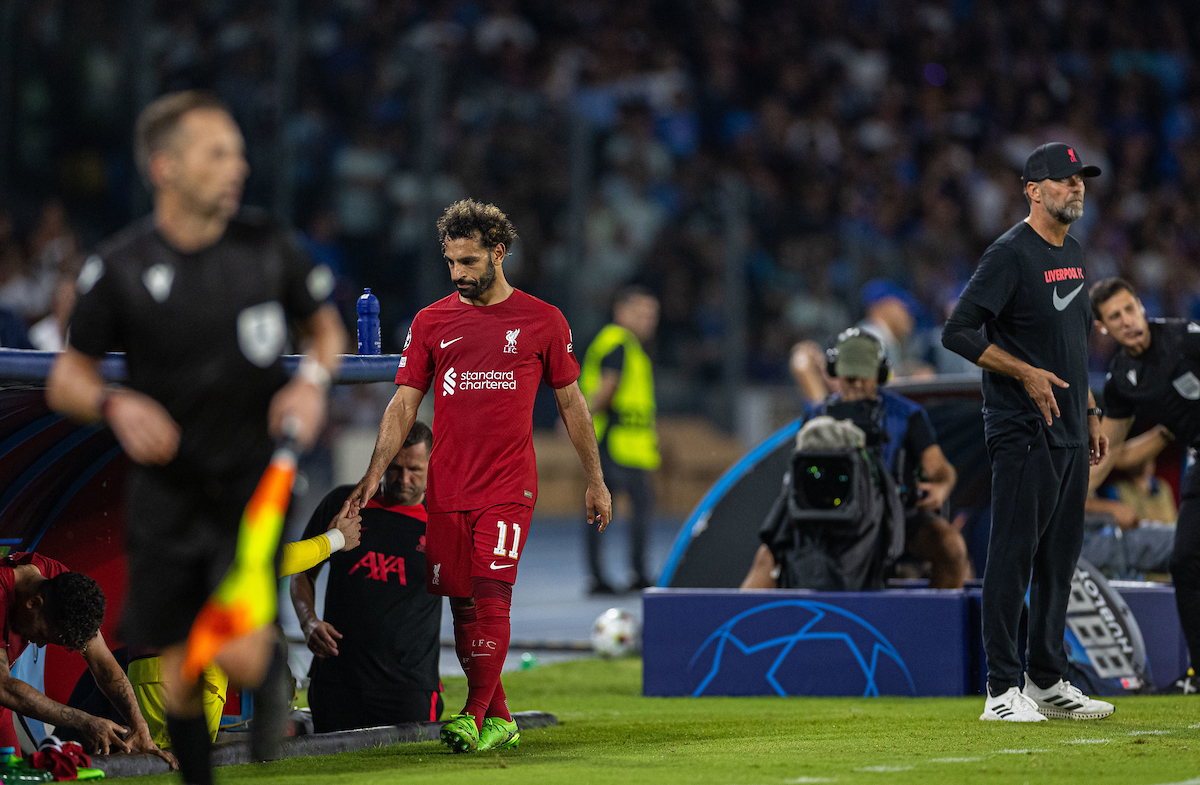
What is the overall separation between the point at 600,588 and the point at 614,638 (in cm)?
313

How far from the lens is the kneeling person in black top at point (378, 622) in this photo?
6.27 m

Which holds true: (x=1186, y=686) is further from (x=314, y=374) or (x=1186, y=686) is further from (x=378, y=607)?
(x=314, y=374)

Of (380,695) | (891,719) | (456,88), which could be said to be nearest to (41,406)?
(380,695)

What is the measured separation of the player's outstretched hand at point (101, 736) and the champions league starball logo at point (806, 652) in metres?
3.11

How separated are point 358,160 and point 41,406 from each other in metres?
11.0

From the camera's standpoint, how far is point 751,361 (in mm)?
17875

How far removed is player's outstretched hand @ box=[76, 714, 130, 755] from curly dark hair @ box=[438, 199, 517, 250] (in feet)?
6.55

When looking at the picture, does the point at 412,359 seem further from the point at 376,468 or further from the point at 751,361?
the point at 751,361

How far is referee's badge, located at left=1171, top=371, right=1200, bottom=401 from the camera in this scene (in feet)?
24.1

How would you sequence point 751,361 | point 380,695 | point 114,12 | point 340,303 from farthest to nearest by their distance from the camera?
point 751,361
point 340,303
point 114,12
point 380,695

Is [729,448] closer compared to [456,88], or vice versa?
[456,88]

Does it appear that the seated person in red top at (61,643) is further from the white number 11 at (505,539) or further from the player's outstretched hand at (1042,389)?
the player's outstretched hand at (1042,389)

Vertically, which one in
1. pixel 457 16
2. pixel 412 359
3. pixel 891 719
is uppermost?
pixel 457 16

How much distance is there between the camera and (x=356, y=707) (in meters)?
6.27
